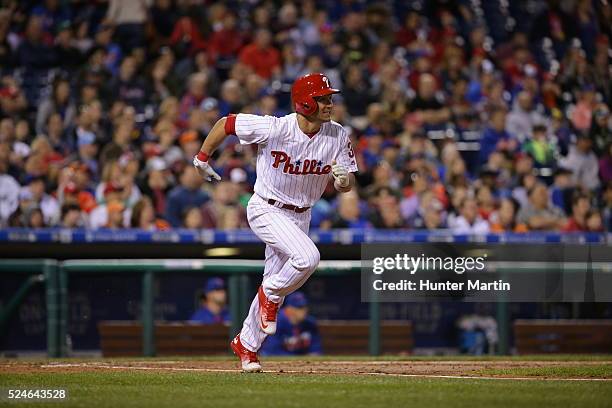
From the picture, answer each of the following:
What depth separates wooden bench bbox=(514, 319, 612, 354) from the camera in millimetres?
10719

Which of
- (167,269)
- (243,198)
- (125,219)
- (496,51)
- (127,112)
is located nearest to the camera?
(167,269)

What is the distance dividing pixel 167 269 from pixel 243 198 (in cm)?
214

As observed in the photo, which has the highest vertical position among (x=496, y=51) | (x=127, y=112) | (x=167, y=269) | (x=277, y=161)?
(x=496, y=51)

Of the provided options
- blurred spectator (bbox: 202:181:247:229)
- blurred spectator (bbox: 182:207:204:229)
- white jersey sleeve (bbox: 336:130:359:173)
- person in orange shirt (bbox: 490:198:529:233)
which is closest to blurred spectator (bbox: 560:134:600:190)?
person in orange shirt (bbox: 490:198:529:233)

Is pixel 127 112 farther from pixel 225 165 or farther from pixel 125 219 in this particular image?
pixel 125 219

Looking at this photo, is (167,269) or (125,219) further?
(125,219)

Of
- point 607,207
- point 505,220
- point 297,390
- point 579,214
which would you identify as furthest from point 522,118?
point 297,390

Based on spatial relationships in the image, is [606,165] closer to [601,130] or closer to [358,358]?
[601,130]

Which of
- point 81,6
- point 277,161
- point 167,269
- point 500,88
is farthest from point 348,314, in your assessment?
point 81,6

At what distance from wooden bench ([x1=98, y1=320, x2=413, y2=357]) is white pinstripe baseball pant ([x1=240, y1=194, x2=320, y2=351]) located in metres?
2.69

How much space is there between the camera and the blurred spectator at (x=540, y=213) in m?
12.6

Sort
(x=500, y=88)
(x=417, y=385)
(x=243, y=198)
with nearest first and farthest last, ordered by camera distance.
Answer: (x=417, y=385), (x=243, y=198), (x=500, y=88)

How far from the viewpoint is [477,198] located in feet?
42.2

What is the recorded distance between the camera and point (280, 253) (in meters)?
7.74
